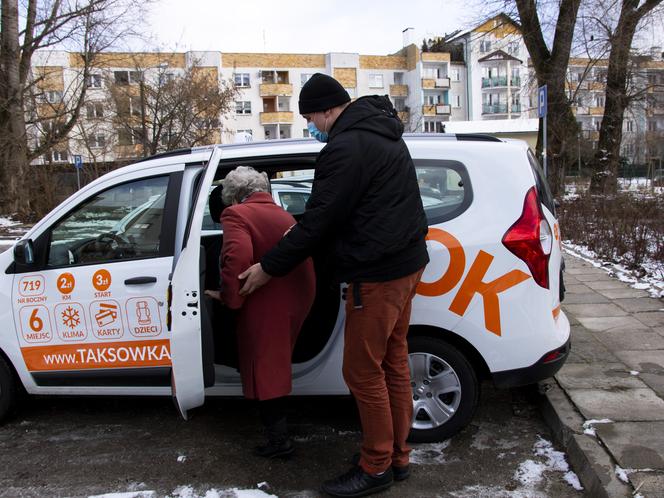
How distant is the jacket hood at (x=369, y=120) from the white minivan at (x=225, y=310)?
724mm

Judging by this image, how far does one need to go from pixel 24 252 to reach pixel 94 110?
27.1m

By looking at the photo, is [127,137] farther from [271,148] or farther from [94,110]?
[271,148]

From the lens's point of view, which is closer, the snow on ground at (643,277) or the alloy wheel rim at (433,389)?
the alloy wheel rim at (433,389)

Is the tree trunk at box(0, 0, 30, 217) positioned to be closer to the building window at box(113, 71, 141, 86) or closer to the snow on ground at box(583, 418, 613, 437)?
the building window at box(113, 71, 141, 86)

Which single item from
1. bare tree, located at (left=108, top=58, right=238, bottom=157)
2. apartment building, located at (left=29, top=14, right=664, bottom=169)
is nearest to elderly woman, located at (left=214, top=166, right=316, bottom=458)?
bare tree, located at (left=108, top=58, right=238, bottom=157)

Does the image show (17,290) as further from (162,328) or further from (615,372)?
(615,372)

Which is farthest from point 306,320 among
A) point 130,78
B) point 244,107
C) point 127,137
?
point 244,107

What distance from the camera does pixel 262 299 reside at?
121 inches

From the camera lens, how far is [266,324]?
10.2 feet

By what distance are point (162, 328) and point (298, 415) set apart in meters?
1.16

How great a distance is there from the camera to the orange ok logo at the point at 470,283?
10.6ft

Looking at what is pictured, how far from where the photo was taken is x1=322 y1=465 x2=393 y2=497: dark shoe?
9.50ft

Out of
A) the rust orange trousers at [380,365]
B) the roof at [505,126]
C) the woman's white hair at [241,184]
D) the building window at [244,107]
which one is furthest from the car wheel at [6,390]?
the building window at [244,107]

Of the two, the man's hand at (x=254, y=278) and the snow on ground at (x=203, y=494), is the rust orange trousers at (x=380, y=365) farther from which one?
the snow on ground at (x=203, y=494)
